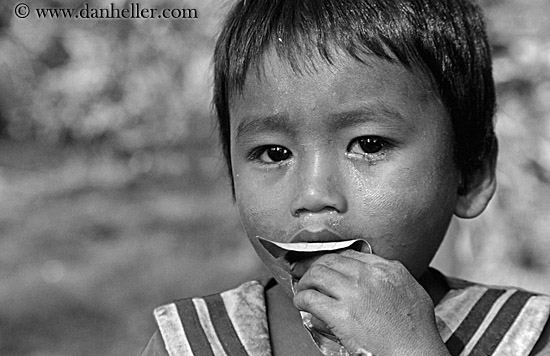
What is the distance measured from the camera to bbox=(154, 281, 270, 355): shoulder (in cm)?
201

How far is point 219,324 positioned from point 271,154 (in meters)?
0.41

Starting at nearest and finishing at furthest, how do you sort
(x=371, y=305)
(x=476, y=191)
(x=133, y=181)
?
(x=371, y=305) → (x=476, y=191) → (x=133, y=181)

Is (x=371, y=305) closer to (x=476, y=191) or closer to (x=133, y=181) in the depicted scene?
(x=476, y=191)

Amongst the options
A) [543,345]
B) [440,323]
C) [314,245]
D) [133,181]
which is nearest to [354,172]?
[314,245]

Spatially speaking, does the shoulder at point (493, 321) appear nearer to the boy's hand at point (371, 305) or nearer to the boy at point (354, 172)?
the boy at point (354, 172)

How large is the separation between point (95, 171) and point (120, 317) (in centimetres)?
122

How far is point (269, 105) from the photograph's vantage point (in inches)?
72.7

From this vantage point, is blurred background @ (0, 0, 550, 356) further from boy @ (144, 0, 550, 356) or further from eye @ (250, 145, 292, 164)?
eye @ (250, 145, 292, 164)

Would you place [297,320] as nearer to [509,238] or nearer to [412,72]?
[412,72]

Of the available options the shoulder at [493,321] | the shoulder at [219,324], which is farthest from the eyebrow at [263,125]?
the shoulder at [493,321]

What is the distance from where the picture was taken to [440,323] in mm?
2012

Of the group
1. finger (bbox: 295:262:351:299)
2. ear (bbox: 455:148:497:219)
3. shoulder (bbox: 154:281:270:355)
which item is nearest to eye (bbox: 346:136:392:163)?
finger (bbox: 295:262:351:299)

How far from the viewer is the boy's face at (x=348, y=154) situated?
1.78 metres

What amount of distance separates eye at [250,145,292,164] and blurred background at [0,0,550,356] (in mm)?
1902
